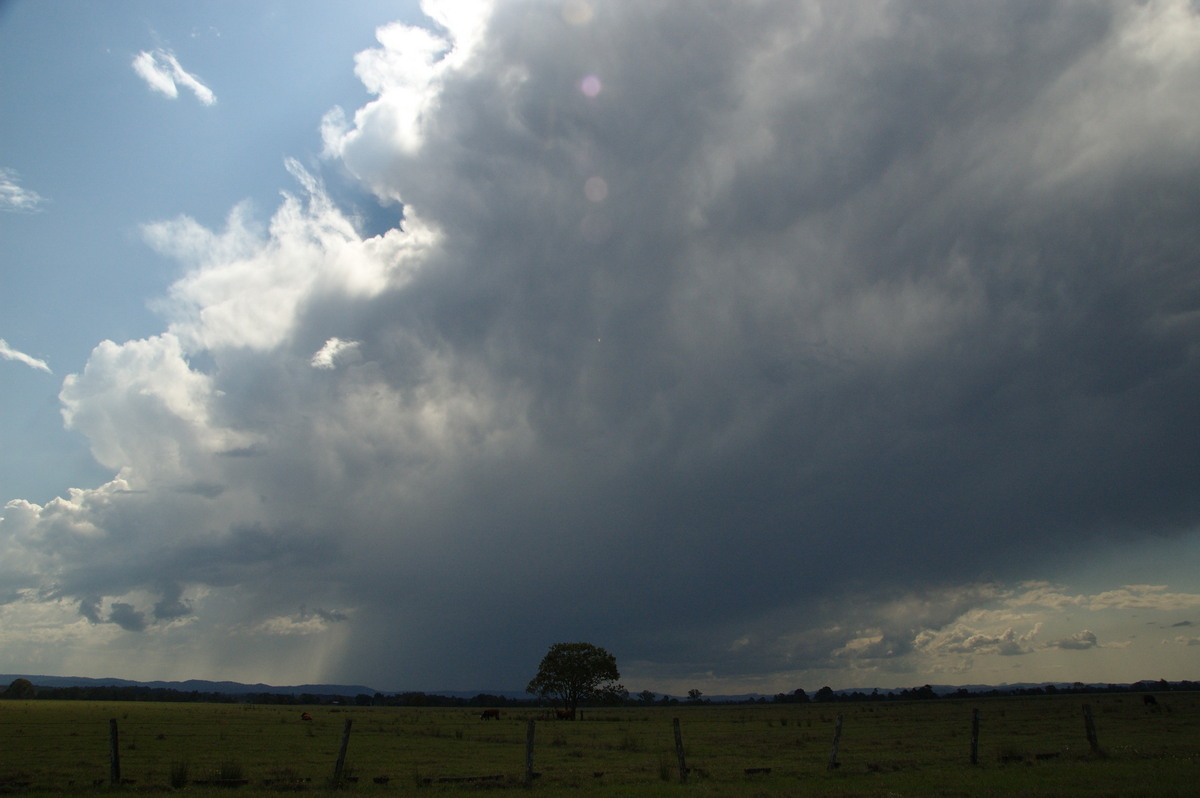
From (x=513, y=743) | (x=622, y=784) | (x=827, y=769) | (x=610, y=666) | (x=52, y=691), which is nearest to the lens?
(x=622, y=784)

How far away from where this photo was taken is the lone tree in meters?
98.6

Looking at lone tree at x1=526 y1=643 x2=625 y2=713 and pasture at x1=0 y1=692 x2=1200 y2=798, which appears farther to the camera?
lone tree at x1=526 y1=643 x2=625 y2=713

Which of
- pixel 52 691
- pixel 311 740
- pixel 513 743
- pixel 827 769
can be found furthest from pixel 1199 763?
pixel 52 691

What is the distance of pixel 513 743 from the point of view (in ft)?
145

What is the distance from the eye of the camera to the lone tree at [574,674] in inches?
3883

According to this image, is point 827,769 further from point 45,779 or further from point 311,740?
point 311,740

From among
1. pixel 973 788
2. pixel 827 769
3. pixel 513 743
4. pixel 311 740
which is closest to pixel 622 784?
pixel 827 769

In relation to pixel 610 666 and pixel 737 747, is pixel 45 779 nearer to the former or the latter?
pixel 737 747

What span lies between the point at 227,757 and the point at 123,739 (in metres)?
15.2

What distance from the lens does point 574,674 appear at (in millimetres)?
98562

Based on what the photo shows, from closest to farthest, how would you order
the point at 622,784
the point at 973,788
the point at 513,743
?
the point at 973,788 < the point at 622,784 < the point at 513,743

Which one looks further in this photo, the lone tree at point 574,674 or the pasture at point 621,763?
the lone tree at point 574,674

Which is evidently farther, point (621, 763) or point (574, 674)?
point (574, 674)

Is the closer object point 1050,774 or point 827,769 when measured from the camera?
point 1050,774
